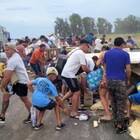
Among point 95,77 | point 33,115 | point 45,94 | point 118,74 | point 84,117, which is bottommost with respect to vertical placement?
point 84,117

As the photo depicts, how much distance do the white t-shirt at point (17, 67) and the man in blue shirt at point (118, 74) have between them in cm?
184

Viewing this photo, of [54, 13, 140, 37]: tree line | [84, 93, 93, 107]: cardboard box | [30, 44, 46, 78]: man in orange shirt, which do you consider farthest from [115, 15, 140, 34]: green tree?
[84, 93, 93, 107]: cardboard box

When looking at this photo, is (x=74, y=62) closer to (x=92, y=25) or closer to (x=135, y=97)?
(x=135, y=97)

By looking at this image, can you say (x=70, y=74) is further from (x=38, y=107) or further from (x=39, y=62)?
(x=39, y=62)

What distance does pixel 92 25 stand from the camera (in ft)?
289

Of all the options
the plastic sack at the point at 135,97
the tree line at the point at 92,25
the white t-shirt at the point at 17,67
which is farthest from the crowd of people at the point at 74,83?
the tree line at the point at 92,25

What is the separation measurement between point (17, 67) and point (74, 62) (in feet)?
4.77

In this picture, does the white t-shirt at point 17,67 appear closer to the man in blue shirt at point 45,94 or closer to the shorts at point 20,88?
the shorts at point 20,88

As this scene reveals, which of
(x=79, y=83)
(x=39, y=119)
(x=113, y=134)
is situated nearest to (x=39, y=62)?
(x=79, y=83)

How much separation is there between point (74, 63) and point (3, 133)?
236cm

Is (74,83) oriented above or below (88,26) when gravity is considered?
above

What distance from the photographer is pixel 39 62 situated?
48.7 feet

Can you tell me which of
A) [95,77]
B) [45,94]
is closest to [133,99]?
[95,77]

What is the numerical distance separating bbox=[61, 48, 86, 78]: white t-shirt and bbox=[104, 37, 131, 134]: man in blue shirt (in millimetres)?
1045
